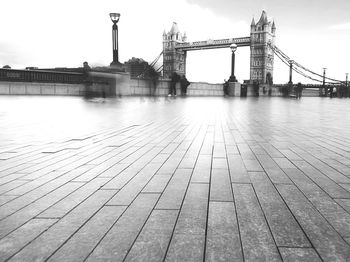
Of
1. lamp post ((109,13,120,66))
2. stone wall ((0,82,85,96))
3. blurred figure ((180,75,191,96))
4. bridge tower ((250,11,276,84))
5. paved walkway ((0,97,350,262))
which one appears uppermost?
bridge tower ((250,11,276,84))

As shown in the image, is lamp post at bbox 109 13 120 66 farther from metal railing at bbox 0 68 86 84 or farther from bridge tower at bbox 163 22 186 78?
bridge tower at bbox 163 22 186 78

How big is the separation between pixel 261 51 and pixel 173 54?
135ft

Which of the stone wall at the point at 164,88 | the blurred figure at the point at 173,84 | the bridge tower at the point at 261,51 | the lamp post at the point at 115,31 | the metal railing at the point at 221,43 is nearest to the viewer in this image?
the lamp post at the point at 115,31

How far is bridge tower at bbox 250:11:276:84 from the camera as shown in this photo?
13375cm

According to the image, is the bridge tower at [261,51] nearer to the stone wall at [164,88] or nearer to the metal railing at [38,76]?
the stone wall at [164,88]

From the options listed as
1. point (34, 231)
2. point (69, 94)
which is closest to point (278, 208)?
point (34, 231)

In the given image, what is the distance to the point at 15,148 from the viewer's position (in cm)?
528

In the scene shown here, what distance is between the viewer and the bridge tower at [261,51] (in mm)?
133750

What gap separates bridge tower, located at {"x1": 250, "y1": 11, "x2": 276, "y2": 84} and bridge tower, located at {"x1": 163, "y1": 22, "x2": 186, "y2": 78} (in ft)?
112

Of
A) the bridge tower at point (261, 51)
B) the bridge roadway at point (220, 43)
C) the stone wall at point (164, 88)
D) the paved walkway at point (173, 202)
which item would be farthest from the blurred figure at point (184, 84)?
the bridge tower at point (261, 51)

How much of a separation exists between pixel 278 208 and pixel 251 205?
214 millimetres

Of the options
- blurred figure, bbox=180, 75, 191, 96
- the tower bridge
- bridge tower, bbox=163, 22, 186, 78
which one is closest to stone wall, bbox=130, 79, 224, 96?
blurred figure, bbox=180, 75, 191, 96

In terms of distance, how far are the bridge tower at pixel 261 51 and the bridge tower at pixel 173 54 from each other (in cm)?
3425

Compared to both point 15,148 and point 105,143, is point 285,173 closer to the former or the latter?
point 105,143
